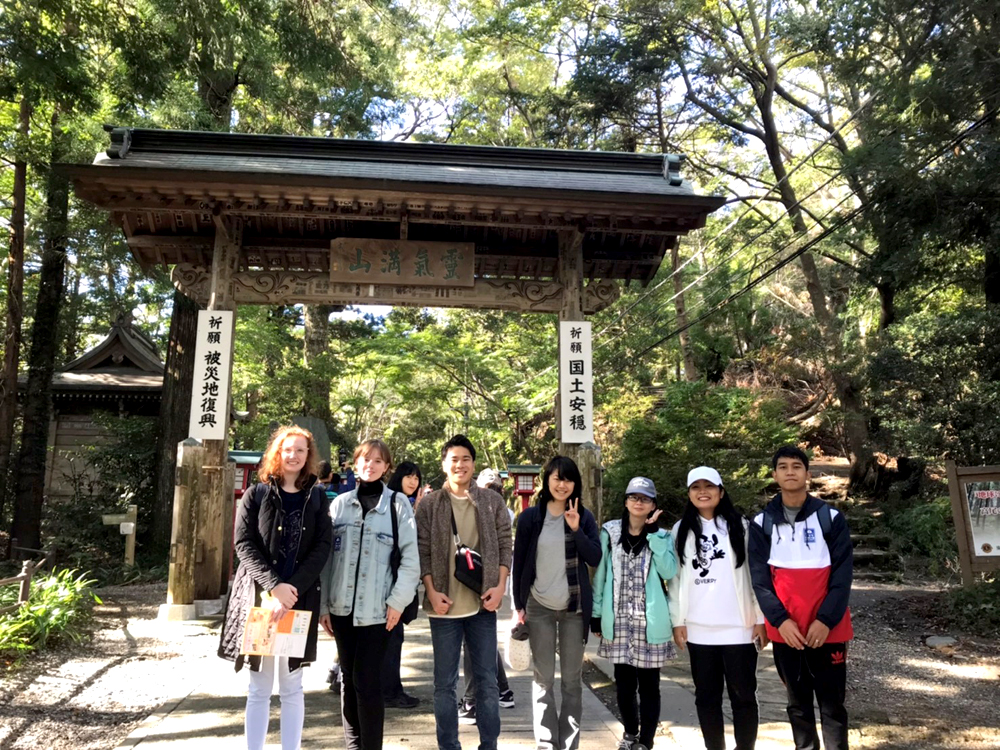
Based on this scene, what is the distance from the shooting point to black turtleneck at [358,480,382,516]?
3.62m

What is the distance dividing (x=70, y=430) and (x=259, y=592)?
16374 millimetres

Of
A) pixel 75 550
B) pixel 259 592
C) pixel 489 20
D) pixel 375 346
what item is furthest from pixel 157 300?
pixel 259 592

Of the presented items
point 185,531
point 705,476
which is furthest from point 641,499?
point 185,531

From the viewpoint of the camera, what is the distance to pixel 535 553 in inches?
151

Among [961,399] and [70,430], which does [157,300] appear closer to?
[70,430]

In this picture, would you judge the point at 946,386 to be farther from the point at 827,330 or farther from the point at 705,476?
the point at 705,476

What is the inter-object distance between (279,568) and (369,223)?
6.08 meters

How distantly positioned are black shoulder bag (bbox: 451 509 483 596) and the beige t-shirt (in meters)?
0.04

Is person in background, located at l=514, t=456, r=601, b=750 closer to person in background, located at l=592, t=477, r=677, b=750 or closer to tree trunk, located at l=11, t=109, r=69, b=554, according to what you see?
person in background, located at l=592, t=477, r=677, b=750

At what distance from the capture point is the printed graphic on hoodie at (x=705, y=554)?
375 centimetres

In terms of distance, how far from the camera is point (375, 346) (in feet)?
57.8

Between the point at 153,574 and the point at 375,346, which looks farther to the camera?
the point at 375,346

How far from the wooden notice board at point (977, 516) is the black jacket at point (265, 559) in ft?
23.2

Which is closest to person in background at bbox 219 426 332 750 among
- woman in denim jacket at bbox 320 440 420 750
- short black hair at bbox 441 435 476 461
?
woman in denim jacket at bbox 320 440 420 750
